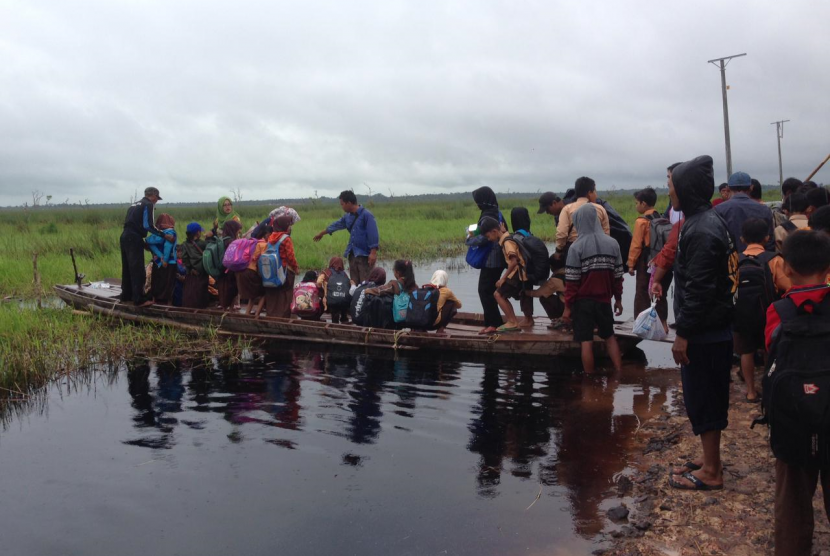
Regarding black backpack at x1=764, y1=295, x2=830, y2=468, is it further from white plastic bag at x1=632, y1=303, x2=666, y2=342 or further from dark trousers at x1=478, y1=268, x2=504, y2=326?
dark trousers at x1=478, y1=268, x2=504, y2=326

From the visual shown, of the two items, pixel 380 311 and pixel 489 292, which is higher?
pixel 489 292

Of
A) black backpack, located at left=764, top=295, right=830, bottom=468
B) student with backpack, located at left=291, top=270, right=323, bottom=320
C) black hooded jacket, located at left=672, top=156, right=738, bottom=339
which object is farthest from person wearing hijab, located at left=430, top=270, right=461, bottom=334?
black backpack, located at left=764, top=295, right=830, bottom=468

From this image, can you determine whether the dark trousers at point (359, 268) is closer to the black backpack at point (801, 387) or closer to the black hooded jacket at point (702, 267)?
the black hooded jacket at point (702, 267)

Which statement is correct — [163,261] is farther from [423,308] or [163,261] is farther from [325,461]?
[325,461]

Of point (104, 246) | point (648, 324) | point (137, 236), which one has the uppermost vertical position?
point (104, 246)

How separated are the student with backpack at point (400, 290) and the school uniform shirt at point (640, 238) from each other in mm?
2454

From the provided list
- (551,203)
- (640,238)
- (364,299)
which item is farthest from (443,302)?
(640,238)

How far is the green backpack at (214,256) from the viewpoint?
883 centimetres

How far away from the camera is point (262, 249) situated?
8430mm

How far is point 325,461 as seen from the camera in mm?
5105

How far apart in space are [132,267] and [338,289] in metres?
2.95

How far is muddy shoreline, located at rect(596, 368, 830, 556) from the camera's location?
346cm

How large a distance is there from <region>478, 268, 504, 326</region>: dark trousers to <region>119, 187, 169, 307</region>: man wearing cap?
4.29 meters

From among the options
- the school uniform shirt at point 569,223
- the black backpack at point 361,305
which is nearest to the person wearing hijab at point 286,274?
the black backpack at point 361,305
